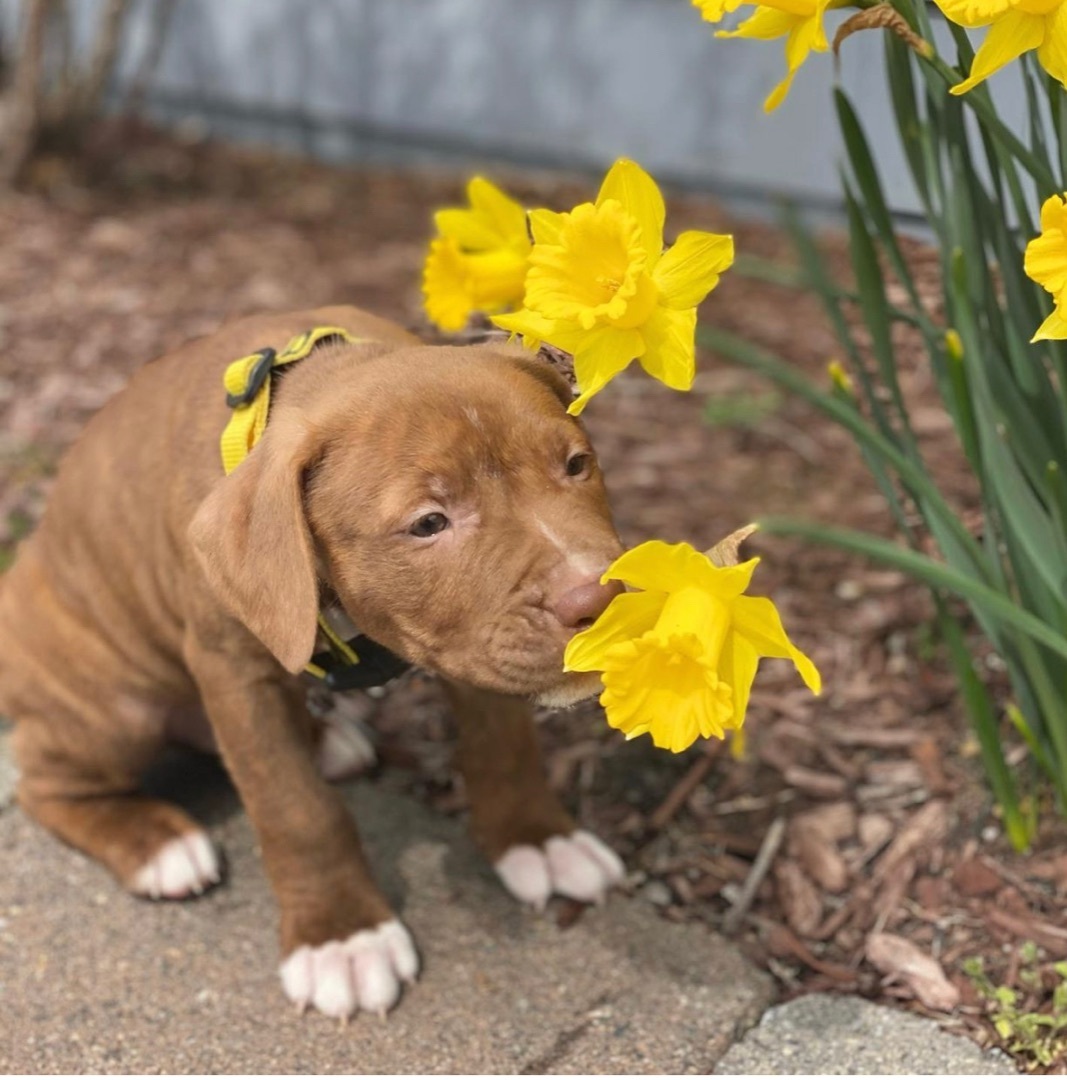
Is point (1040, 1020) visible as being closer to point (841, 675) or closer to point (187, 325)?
point (841, 675)

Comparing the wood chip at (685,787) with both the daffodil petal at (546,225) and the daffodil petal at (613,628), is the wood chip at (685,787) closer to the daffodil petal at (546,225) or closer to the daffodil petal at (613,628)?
the daffodil petal at (613,628)

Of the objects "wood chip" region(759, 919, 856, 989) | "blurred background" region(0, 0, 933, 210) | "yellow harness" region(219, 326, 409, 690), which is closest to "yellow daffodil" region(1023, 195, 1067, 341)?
"yellow harness" region(219, 326, 409, 690)

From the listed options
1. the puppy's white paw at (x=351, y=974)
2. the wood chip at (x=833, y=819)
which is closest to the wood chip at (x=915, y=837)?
the wood chip at (x=833, y=819)

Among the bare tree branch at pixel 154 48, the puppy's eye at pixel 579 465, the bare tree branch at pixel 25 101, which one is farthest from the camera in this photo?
the bare tree branch at pixel 154 48

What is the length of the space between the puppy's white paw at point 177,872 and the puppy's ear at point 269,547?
938mm

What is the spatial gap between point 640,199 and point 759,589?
83.0 inches

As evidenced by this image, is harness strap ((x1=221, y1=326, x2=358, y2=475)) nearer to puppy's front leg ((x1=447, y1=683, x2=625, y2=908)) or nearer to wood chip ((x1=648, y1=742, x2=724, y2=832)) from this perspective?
puppy's front leg ((x1=447, y1=683, x2=625, y2=908))

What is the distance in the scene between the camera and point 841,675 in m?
3.80

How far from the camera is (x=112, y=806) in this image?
3371mm

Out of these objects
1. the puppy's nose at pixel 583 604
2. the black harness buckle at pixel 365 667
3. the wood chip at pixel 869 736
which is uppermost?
the puppy's nose at pixel 583 604

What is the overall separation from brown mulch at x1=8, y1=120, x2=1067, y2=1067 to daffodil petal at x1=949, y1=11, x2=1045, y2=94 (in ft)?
4.82

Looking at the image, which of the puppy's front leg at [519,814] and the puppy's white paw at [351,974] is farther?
the puppy's front leg at [519,814]

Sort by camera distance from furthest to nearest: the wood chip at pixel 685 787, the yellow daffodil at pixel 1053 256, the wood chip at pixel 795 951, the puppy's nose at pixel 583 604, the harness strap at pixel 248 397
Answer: the wood chip at pixel 685 787
the wood chip at pixel 795 951
the harness strap at pixel 248 397
the puppy's nose at pixel 583 604
the yellow daffodil at pixel 1053 256

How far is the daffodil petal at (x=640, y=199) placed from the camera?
2156 mm
